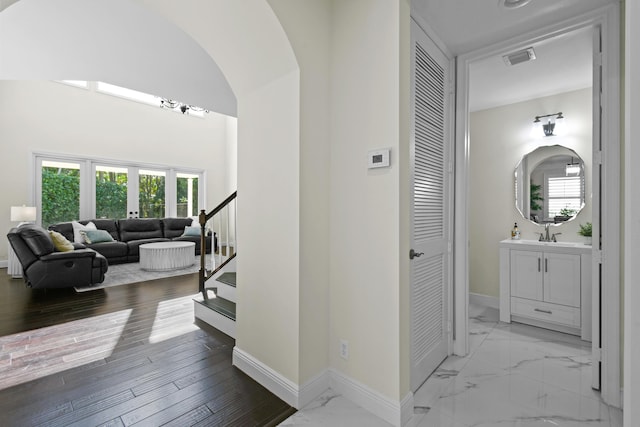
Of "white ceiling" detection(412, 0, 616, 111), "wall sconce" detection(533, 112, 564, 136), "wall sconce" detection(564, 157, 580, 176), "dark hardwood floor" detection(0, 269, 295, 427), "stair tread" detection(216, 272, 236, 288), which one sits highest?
"white ceiling" detection(412, 0, 616, 111)

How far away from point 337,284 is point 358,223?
1.41 ft

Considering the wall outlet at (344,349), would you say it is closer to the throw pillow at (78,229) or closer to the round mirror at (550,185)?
the round mirror at (550,185)

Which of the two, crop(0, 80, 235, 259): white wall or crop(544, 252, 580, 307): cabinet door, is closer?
crop(544, 252, 580, 307): cabinet door

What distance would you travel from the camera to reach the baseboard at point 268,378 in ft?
5.82

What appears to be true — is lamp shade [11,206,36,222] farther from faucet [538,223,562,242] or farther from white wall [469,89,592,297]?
faucet [538,223,562,242]

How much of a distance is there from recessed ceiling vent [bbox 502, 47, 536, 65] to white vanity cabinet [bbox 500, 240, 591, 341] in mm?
1765

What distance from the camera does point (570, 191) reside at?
3242mm

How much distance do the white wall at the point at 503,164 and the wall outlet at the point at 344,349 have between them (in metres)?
2.63

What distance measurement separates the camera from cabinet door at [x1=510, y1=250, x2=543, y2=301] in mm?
3023

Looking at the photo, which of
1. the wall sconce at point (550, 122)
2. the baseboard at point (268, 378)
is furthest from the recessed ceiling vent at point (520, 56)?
the baseboard at point (268, 378)


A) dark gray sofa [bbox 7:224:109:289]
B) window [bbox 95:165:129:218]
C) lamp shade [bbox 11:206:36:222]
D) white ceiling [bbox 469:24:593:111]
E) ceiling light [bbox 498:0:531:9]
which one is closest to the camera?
ceiling light [bbox 498:0:531:9]

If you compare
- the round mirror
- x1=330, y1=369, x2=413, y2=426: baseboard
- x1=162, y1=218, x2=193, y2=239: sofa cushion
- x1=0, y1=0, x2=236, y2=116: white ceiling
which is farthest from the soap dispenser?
x1=162, y1=218, x2=193, y2=239: sofa cushion
